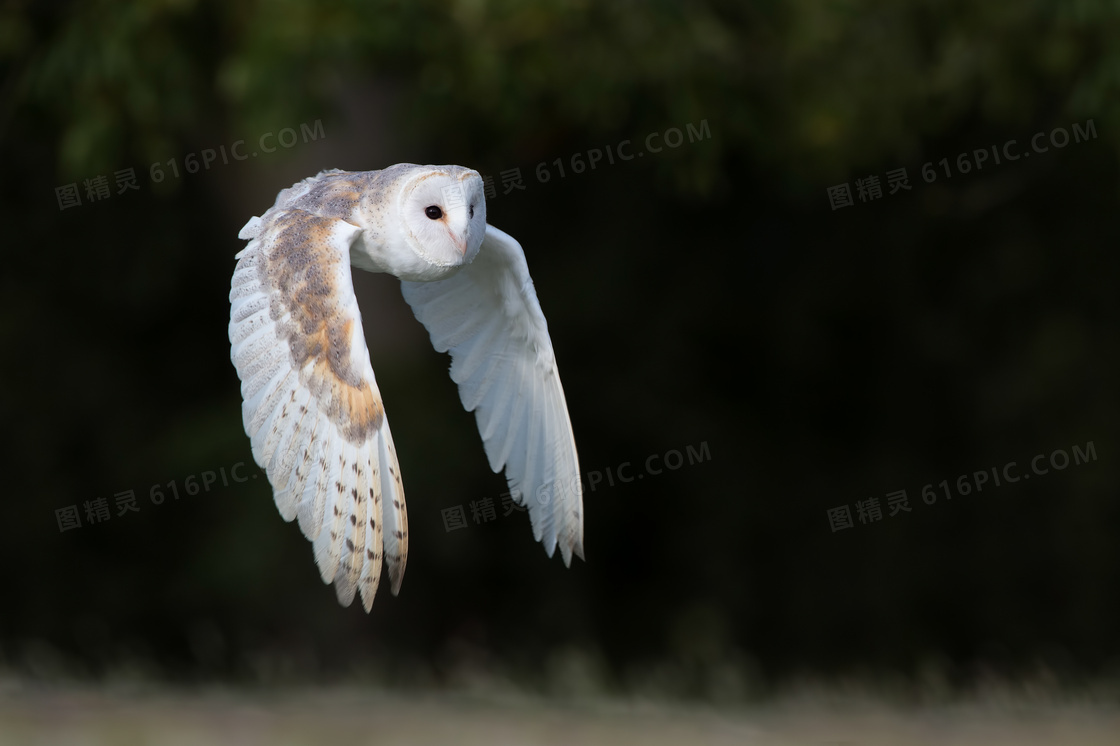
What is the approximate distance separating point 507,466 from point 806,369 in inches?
193

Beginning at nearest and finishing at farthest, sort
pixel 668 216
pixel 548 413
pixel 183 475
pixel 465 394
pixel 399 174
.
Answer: pixel 399 174, pixel 548 413, pixel 465 394, pixel 183 475, pixel 668 216

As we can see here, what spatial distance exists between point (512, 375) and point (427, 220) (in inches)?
25.2

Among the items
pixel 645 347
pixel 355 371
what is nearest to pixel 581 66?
pixel 355 371

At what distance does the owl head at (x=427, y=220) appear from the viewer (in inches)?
102

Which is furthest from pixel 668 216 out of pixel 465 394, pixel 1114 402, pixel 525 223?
pixel 465 394

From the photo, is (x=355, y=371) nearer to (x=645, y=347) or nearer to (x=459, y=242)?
(x=459, y=242)

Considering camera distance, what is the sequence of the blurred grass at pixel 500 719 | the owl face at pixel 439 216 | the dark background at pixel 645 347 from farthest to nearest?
the dark background at pixel 645 347 → the blurred grass at pixel 500 719 → the owl face at pixel 439 216

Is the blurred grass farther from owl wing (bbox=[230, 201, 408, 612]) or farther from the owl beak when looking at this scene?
the owl beak

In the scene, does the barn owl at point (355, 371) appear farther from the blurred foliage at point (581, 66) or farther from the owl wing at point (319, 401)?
the blurred foliage at point (581, 66)

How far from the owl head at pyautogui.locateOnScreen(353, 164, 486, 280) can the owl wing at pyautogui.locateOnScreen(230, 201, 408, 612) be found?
3.0 inches

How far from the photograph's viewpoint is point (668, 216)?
730 cm

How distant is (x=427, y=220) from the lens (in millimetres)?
2584

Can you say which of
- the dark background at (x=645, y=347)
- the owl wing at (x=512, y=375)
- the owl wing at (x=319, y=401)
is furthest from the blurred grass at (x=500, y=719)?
the owl wing at (x=319, y=401)

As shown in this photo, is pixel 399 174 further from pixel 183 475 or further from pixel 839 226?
pixel 839 226
